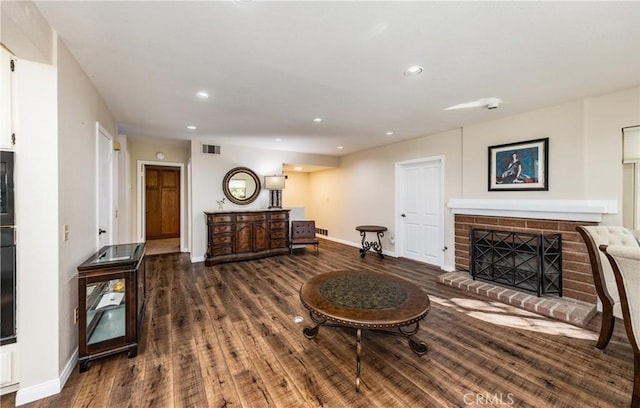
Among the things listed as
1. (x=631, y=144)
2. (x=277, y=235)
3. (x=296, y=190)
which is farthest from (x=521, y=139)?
(x=296, y=190)

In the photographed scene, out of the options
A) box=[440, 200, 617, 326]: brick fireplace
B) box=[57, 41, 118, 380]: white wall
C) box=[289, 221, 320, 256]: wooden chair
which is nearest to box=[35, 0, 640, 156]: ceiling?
box=[57, 41, 118, 380]: white wall

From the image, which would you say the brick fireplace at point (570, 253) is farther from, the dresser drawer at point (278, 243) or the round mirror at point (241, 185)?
the round mirror at point (241, 185)

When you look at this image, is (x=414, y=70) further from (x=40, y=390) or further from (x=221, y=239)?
(x=221, y=239)

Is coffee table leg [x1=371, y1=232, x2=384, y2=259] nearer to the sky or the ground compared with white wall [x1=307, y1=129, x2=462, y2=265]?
nearer to the ground

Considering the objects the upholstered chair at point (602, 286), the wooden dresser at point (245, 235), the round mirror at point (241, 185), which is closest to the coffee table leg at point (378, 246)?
the wooden dresser at point (245, 235)

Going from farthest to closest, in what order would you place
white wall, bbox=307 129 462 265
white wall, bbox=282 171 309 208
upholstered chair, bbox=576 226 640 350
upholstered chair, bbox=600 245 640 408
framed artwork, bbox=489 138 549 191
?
white wall, bbox=282 171 309 208, white wall, bbox=307 129 462 265, framed artwork, bbox=489 138 549 191, upholstered chair, bbox=576 226 640 350, upholstered chair, bbox=600 245 640 408

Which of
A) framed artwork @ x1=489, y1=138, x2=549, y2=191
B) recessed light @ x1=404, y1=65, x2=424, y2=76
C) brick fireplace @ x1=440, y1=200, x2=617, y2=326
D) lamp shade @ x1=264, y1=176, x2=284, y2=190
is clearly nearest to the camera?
recessed light @ x1=404, y1=65, x2=424, y2=76

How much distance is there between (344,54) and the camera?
1.99 metres

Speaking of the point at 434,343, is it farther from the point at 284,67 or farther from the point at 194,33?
the point at 194,33

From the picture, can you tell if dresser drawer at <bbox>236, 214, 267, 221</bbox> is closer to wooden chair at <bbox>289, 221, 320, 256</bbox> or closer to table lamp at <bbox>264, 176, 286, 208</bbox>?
table lamp at <bbox>264, 176, 286, 208</bbox>

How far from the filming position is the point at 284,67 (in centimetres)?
219

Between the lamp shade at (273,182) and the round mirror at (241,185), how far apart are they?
262mm

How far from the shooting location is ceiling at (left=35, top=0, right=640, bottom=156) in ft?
5.04

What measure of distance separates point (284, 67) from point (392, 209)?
401 centimetres
